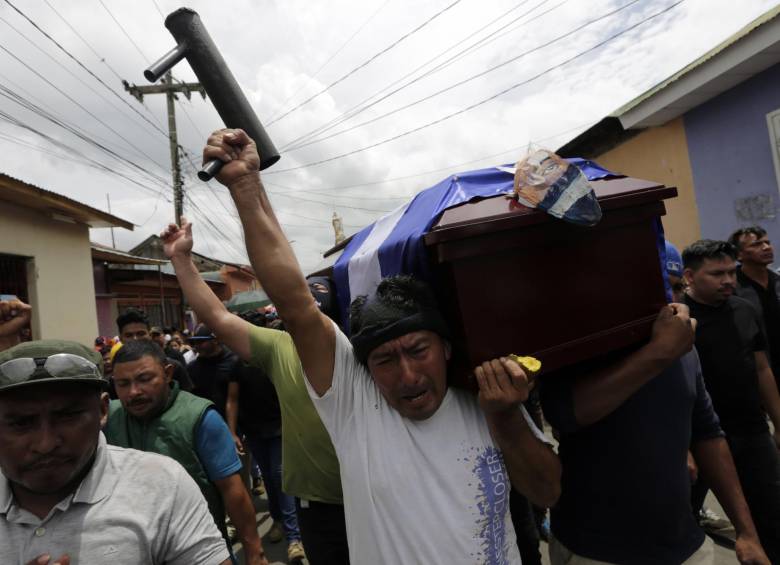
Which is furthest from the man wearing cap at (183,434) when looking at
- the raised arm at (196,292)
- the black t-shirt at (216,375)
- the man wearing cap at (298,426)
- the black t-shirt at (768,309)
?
the black t-shirt at (768,309)

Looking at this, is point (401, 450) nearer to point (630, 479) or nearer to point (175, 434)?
point (630, 479)

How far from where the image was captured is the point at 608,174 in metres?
1.46

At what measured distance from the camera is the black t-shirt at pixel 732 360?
2.46 meters

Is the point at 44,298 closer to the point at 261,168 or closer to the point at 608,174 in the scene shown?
the point at 261,168

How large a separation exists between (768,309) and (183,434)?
3890 millimetres

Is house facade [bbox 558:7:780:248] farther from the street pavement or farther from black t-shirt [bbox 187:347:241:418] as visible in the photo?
the street pavement

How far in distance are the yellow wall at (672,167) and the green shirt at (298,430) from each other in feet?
19.1

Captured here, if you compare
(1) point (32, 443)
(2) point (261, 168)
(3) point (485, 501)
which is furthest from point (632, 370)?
(1) point (32, 443)

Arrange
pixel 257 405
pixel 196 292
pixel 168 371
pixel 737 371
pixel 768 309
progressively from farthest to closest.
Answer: pixel 257 405 < pixel 768 309 < pixel 737 371 < pixel 168 371 < pixel 196 292

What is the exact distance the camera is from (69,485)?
1.22m

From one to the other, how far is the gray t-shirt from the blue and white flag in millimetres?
812

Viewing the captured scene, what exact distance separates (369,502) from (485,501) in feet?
0.96

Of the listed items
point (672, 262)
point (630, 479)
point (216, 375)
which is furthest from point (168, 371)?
point (672, 262)

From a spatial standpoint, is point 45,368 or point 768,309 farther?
point 768,309
